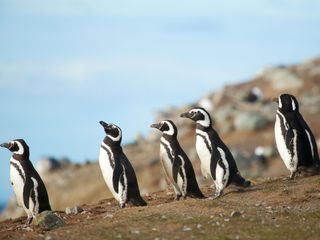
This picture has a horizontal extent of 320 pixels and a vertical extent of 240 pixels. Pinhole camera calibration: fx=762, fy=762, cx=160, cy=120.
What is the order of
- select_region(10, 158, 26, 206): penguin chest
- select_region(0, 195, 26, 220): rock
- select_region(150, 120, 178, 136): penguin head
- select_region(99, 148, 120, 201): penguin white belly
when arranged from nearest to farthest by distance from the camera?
select_region(10, 158, 26, 206): penguin chest < select_region(99, 148, 120, 201): penguin white belly < select_region(150, 120, 178, 136): penguin head < select_region(0, 195, 26, 220): rock

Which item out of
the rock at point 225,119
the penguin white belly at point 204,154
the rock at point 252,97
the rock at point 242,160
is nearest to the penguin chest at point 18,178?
the penguin white belly at point 204,154

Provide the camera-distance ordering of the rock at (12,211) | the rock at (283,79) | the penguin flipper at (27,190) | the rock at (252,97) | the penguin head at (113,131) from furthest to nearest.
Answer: the rock at (283,79), the rock at (252,97), the rock at (12,211), the penguin head at (113,131), the penguin flipper at (27,190)

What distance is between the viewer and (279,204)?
46.0 feet

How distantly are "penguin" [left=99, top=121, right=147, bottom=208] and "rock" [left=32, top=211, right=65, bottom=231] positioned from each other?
190cm

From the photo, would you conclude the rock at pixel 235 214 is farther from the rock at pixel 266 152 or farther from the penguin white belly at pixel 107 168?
the rock at pixel 266 152

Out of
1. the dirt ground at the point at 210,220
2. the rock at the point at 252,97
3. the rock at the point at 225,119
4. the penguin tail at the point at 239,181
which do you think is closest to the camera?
the dirt ground at the point at 210,220

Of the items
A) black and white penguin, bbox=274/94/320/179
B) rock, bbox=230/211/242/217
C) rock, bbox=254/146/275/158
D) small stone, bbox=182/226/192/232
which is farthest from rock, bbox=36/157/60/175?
small stone, bbox=182/226/192/232

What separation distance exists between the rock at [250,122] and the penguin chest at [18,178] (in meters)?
25.2

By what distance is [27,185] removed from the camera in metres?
14.2

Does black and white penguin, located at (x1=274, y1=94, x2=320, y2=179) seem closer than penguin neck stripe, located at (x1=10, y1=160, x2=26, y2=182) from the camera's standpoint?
No

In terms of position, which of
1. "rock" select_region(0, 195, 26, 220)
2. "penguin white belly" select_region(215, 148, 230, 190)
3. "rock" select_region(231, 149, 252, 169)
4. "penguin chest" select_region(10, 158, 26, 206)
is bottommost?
"rock" select_region(0, 195, 26, 220)

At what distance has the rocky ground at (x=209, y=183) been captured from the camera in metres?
12.2

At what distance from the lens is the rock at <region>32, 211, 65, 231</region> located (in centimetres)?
1257

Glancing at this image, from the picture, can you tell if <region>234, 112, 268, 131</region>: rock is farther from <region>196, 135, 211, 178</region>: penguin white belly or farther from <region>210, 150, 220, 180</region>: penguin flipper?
<region>210, 150, 220, 180</region>: penguin flipper
